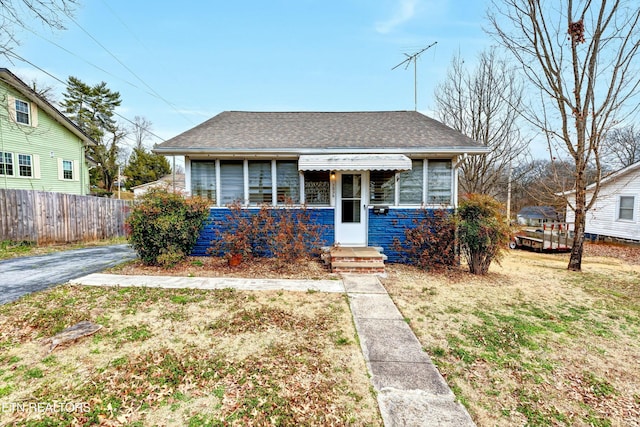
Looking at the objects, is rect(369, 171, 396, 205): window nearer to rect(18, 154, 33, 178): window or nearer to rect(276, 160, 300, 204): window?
rect(276, 160, 300, 204): window

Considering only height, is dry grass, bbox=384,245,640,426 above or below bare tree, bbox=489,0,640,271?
below

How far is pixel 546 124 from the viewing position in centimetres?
993

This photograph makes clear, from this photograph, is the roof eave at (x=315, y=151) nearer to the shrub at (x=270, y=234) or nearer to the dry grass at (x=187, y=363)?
the shrub at (x=270, y=234)

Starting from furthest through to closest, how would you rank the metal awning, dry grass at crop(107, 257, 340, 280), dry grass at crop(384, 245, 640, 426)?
1. the metal awning
2. dry grass at crop(107, 257, 340, 280)
3. dry grass at crop(384, 245, 640, 426)

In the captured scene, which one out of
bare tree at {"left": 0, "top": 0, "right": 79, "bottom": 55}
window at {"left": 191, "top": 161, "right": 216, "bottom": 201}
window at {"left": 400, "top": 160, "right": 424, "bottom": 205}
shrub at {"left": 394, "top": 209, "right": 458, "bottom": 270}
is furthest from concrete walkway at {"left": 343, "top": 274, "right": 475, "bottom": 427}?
bare tree at {"left": 0, "top": 0, "right": 79, "bottom": 55}

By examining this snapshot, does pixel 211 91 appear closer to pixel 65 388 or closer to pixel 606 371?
pixel 65 388

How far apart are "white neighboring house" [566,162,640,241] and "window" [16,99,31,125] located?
34.1 meters

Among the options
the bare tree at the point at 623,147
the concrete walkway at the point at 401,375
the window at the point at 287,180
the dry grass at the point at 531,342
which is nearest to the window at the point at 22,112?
the window at the point at 287,180

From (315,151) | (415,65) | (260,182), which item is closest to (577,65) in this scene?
(415,65)

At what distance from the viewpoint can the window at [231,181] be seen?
941 cm

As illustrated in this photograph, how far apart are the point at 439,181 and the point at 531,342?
5.98 metres

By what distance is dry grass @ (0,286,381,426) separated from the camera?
9.09 ft

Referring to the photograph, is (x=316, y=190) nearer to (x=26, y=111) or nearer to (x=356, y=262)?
(x=356, y=262)

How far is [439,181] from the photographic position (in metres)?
9.36
